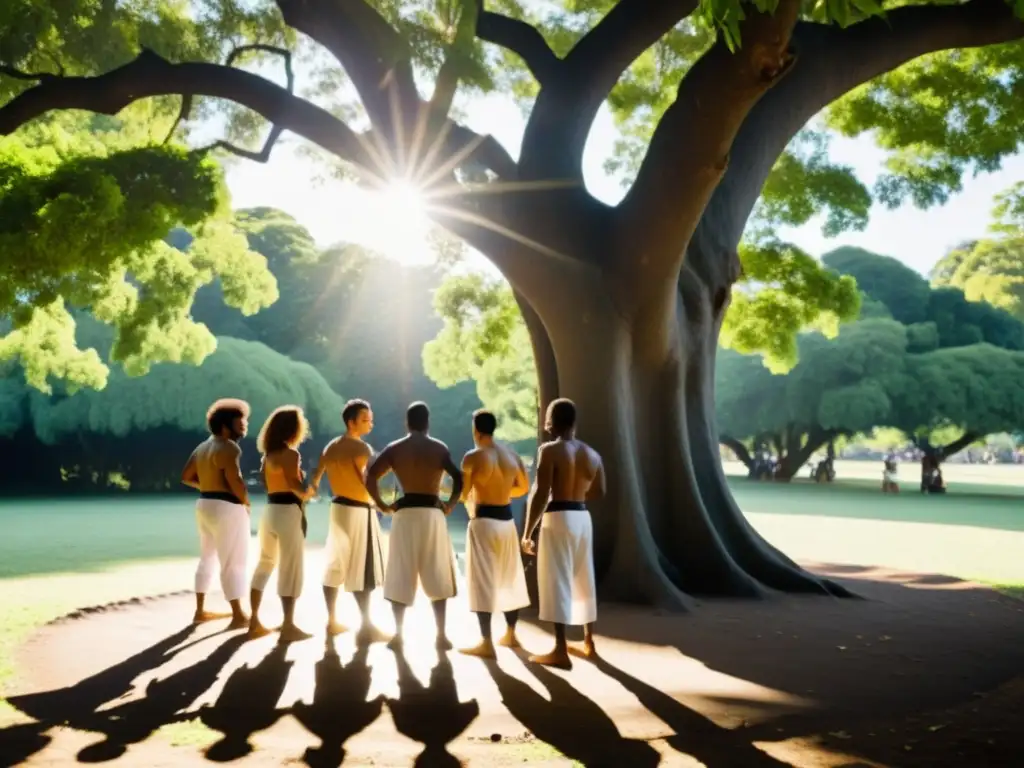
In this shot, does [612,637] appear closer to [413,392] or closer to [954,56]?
[954,56]

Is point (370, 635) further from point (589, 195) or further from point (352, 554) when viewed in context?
point (589, 195)

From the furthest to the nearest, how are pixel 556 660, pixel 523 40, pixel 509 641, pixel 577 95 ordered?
pixel 523 40
pixel 577 95
pixel 509 641
pixel 556 660

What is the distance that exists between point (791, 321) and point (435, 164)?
7.95 m

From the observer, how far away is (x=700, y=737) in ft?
16.6

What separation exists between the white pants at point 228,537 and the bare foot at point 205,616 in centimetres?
68

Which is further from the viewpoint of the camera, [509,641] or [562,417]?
[509,641]

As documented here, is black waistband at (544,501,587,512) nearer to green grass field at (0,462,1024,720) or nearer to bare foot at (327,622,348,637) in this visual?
bare foot at (327,622,348,637)

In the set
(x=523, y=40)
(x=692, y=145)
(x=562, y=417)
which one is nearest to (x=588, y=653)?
(x=562, y=417)

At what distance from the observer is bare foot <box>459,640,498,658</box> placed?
689cm

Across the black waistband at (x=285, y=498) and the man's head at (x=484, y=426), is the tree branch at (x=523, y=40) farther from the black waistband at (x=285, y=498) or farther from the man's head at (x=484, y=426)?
the black waistband at (x=285, y=498)

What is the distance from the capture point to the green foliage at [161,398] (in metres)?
33.0

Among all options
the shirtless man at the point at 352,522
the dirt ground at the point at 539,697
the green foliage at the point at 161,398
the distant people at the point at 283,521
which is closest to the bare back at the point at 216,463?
the distant people at the point at 283,521

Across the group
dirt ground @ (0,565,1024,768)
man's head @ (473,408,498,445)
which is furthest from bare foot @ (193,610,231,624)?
man's head @ (473,408,498,445)

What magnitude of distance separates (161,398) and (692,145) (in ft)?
92.9
